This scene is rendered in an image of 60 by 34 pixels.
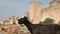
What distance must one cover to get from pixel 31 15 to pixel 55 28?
165ft

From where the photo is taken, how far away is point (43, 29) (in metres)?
10.3

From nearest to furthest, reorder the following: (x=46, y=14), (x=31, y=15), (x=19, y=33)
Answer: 1. (x=19, y=33)
2. (x=46, y=14)
3. (x=31, y=15)

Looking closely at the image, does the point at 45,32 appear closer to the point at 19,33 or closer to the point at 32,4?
the point at 19,33

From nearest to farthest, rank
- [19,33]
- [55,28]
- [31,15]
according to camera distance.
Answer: [55,28] → [19,33] → [31,15]

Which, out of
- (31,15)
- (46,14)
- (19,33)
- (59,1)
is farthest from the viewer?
(59,1)

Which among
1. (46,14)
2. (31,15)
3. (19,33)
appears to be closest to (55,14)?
(46,14)

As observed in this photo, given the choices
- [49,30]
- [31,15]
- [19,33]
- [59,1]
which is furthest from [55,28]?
[59,1]

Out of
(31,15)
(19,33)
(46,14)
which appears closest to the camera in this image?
(19,33)

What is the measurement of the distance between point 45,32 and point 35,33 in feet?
1.28

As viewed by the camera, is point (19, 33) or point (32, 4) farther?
point (32, 4)

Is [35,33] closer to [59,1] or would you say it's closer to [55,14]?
[55,14]

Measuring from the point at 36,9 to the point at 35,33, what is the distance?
5289 centimetres

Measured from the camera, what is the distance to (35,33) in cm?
1030

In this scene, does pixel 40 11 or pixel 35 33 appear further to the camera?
pixel 40 11
